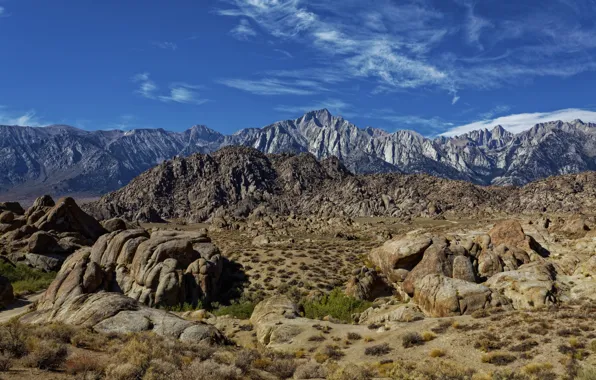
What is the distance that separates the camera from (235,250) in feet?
193

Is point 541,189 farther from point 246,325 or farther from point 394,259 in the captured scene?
point 246,325

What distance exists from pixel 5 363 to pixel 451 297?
25.2 meters

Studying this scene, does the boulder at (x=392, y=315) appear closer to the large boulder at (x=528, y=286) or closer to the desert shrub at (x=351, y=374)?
the large boulder at (x=528, y=286)

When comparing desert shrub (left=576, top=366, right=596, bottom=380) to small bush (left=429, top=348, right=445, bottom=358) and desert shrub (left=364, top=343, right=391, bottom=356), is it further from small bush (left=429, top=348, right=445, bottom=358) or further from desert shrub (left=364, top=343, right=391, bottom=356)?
desert shrub (left=364, top=343, right=391, bottom=356)

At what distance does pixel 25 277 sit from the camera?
47.6 meters

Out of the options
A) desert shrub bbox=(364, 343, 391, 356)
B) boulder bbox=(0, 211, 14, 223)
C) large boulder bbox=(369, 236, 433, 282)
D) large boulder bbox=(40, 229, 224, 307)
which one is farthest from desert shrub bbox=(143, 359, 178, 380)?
boulder bbox=(0, 211, 14, 223)

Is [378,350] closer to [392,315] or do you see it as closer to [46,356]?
[392,315]

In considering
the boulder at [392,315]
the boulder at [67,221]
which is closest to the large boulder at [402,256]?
the boulder at [392,315]

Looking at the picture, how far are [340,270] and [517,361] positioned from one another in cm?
3272

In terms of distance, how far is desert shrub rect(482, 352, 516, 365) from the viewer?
19.0 meters

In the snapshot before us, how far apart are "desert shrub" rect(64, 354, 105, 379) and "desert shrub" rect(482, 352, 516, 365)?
17180 mm

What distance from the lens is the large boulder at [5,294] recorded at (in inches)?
1506

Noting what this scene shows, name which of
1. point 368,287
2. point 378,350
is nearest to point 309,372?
point 378,350

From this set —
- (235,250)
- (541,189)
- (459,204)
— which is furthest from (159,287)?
(541,189)
